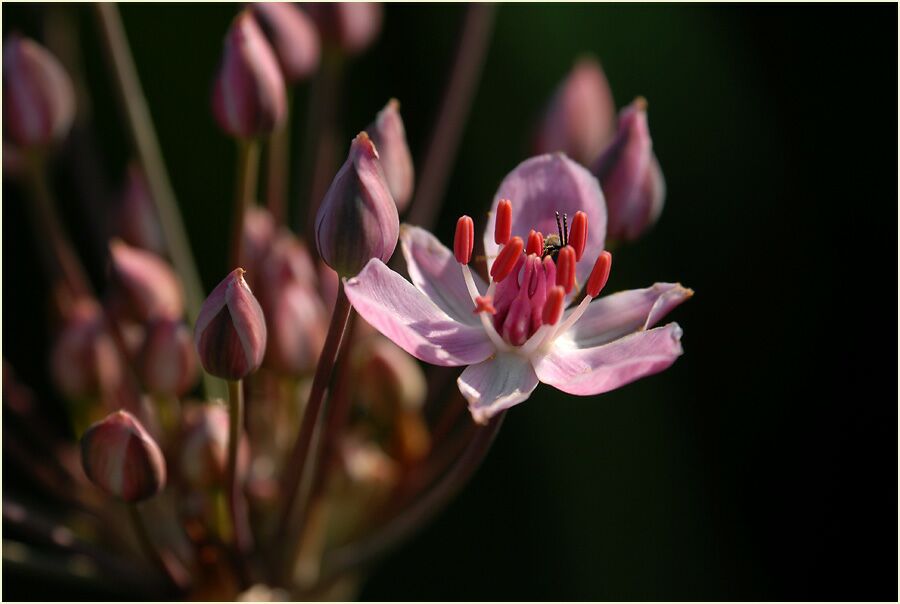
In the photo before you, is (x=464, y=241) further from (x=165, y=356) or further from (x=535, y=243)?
(x=165, y=356)

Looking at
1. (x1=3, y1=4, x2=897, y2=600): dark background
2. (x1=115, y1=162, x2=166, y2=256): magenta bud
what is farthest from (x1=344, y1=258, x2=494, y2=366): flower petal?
(x1=3, y1=4, x2=897, y2=600): dark background

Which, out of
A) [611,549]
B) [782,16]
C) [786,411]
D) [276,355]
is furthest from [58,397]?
[782,16]

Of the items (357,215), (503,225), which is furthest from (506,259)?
(357,215)

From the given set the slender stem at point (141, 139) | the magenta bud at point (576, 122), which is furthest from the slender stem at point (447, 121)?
the slender stem at point (141, 139)

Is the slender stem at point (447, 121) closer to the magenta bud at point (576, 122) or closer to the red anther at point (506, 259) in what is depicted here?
the magenta bud at point (576, 122)

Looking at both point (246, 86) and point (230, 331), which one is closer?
point (230, 331)
